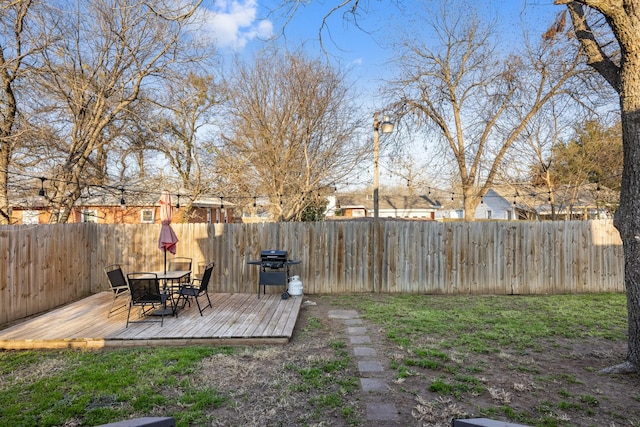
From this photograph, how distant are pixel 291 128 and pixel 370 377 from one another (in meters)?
8.15

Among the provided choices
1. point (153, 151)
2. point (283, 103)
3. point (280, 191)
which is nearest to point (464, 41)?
point (283, 103)

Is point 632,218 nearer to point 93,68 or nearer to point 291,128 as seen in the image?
point 291,128

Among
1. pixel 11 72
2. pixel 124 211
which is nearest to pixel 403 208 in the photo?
pixel 124 211

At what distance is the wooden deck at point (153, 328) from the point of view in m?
4.54

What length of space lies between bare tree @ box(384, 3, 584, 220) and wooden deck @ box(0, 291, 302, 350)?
8674 mm

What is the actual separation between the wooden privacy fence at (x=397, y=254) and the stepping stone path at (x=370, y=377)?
7.94ft

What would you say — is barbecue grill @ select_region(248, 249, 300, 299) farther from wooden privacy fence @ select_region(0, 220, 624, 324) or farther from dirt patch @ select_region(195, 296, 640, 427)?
dirt patch @ select_region(195, 296, 640, 427)

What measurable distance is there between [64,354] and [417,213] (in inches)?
1174

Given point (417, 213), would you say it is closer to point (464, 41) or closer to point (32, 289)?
point (464, 41)

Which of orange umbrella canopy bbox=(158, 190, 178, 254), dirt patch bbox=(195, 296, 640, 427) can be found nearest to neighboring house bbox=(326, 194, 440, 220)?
orange umbrella canopy bbox=(158, 190, 178, 254)

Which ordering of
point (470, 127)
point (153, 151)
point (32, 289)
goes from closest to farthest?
point (32, 289) < point (470, 127) < point (153, 151)

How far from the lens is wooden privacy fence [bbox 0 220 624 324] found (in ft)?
25.9

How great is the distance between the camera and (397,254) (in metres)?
8.05

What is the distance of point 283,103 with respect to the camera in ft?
33.8
